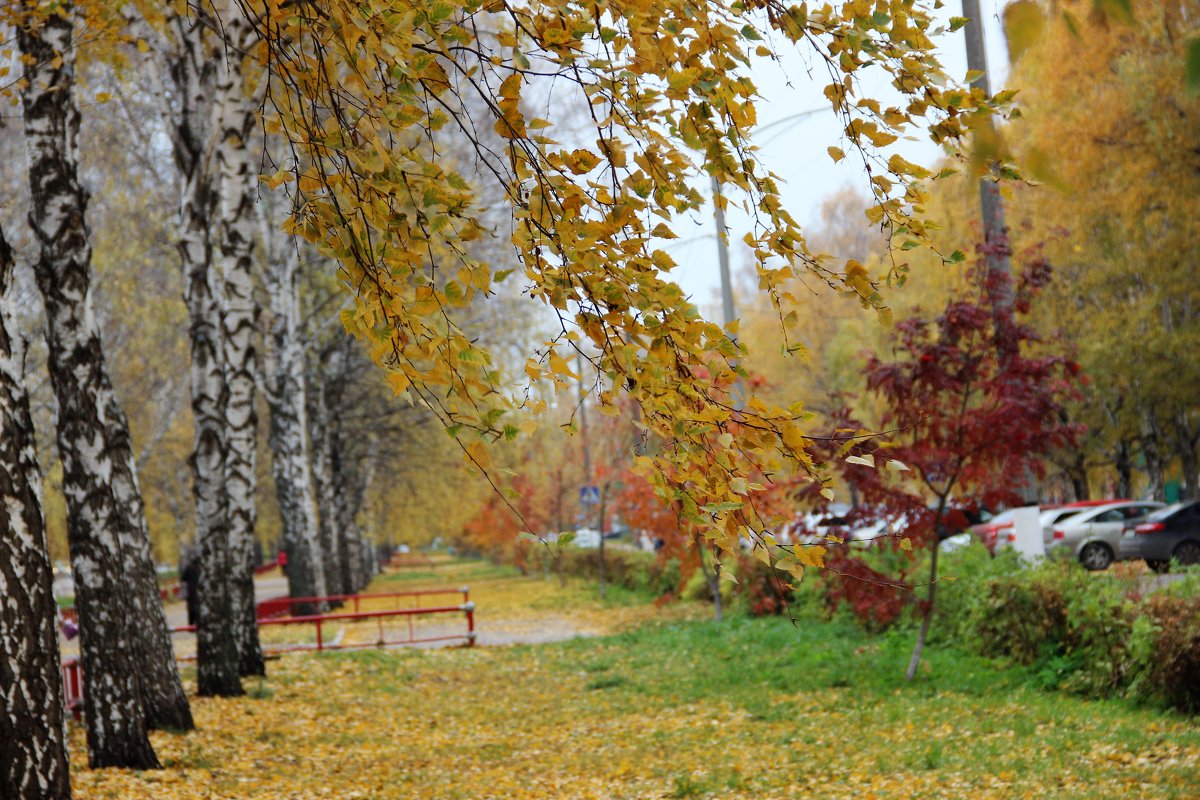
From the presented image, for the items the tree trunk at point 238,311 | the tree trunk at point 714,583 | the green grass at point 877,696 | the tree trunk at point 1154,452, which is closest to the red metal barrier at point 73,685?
the tree trunk at point 238,311

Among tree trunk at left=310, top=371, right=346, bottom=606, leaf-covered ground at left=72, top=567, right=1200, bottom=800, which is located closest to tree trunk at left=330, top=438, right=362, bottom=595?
tree trunk at left=310, top=371, right=346, bottom=606

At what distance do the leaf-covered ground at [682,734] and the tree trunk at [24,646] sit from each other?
2294 millimetres

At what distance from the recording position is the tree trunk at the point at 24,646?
494 cm

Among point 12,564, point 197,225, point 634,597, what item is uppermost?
point 197,225

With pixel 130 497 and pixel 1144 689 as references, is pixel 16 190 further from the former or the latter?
pixel 1144 689

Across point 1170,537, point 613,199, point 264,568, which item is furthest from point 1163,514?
point 264,568

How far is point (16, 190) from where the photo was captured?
1944 cm

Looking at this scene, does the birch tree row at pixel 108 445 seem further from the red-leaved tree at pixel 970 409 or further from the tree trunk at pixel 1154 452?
the tree trunk at pixel 1154 452

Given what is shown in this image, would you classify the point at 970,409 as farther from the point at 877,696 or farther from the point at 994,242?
the point at 877,696

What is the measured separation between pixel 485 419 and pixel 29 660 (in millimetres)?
2882

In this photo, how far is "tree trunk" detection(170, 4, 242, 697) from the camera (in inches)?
446

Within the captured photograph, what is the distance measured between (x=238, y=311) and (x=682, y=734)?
20.1 feet

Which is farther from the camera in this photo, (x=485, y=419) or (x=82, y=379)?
(x=82, y=379)

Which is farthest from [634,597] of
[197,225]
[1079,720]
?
[1079,720]
